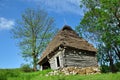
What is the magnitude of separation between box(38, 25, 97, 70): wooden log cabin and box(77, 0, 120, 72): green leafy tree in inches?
215

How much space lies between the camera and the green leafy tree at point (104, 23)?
120 feet

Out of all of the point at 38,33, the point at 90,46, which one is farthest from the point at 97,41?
the point at 38,33

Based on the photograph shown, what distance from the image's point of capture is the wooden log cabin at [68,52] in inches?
1180

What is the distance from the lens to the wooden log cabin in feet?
98.3

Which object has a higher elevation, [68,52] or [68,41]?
[68,41]

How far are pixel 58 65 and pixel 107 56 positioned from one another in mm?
15348

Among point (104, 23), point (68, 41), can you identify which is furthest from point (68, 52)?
point (104, 23)

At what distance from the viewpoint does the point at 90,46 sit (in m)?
33.8

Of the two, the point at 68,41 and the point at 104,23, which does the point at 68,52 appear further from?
the point at 104,23

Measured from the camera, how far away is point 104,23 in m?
37.5

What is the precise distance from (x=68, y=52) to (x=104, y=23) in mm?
10039

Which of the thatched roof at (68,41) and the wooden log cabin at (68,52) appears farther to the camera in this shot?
the thatched roof at (68,41)

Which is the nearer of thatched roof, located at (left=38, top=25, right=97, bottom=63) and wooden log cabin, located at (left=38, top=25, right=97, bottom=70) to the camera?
wooden log cabin, located at (left=38, top=25, right=97, bottom=70)

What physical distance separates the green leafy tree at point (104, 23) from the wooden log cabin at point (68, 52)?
546cm
